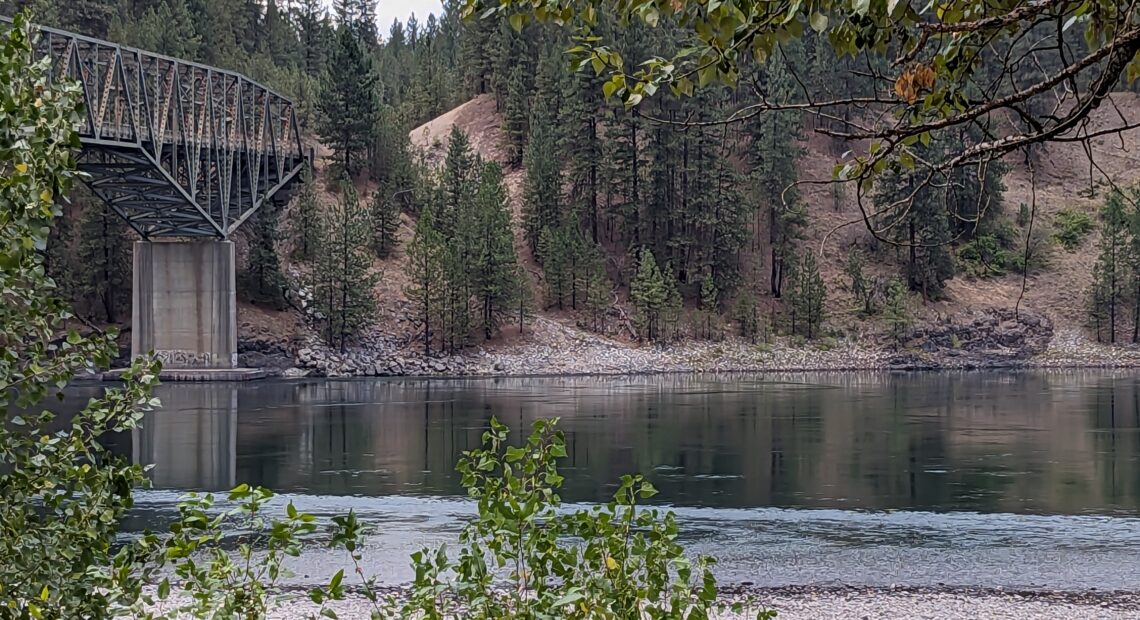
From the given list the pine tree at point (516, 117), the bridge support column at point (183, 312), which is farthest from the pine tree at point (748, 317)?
the bridge support column at point (183, 312)

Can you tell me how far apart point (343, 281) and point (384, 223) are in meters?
9.95

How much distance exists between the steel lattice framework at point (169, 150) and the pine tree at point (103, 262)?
12.5 ft

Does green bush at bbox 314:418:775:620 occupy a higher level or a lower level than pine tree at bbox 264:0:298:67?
lower

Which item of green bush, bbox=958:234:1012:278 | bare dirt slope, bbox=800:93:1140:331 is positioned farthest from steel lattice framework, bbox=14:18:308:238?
green bush, bbox=958:234:1012:278

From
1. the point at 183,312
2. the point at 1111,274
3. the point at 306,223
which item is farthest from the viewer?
the point at 1111,274

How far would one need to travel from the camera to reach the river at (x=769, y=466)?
19.8 m

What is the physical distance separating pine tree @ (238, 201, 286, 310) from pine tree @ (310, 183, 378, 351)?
2584mm

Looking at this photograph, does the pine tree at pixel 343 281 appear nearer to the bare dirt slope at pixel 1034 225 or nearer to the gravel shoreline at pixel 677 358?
the gravel shoreline at pixel 677 358

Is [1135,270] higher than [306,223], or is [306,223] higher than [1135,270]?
[306,223]

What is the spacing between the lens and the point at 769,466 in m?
30.5

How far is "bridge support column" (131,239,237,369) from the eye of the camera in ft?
203

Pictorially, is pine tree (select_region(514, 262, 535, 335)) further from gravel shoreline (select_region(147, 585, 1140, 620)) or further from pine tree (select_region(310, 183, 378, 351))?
gravel shoreline (select_region(147, 585, 1140, 620))

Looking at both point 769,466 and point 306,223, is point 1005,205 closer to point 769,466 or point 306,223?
point 306,223

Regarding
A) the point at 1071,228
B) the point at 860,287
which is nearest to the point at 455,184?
the point at 860,287
